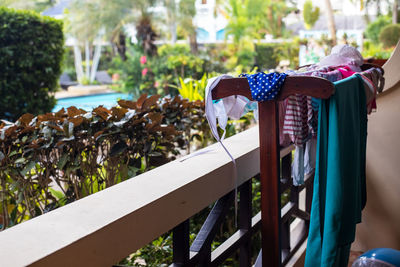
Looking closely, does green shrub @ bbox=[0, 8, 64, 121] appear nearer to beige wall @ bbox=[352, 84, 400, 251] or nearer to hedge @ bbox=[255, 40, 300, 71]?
beige wall @ bbox=[352, 84, 400, 251]

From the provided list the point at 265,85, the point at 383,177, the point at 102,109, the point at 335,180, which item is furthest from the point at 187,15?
the point at 335,180

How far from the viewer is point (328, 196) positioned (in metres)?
1.64

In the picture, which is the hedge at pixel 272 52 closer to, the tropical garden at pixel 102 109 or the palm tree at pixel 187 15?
the tropical garden at pixel 102 109

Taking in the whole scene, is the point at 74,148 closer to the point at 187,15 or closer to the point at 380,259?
the point at 380,259

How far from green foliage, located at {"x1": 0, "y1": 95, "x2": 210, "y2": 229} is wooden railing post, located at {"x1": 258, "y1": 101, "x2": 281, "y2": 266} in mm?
780

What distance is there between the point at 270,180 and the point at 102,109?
1008mm

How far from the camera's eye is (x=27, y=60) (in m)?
7.27

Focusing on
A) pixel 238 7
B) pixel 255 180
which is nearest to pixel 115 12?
pixel 238 7

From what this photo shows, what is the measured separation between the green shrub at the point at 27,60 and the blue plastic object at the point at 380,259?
6.25 m

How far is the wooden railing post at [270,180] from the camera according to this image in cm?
174

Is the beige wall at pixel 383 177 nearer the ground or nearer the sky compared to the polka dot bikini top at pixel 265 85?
nearer the ground

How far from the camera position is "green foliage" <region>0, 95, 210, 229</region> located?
7.30ft

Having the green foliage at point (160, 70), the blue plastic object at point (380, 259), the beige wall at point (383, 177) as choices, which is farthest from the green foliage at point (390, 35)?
the blue plastic object at point (380, 259)

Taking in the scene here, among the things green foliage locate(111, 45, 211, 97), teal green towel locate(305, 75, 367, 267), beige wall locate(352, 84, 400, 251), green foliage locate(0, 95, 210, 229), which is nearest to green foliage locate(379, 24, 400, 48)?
green foliage locate(111, 45, 211, 97)
